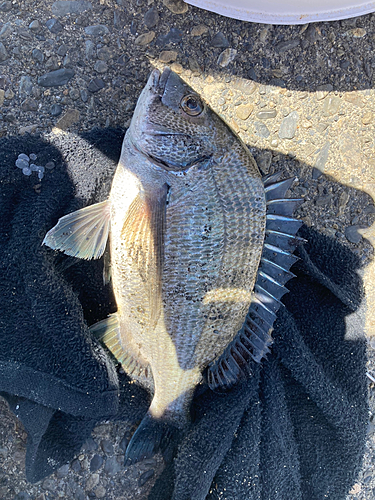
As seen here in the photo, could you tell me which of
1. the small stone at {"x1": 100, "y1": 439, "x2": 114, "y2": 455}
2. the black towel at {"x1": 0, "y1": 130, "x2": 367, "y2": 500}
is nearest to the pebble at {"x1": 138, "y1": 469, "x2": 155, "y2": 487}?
the black towel at {"x1": 0, "y1": 130, "x2": 367, "y2": 500}

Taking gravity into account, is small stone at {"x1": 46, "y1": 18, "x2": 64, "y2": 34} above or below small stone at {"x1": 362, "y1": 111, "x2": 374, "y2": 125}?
above

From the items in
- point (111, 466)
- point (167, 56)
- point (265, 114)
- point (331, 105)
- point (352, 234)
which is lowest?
point (111, 466)

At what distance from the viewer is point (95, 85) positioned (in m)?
2.19

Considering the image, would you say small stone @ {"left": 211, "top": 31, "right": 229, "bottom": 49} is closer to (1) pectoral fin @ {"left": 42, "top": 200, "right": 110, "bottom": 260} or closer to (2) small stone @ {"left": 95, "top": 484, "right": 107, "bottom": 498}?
(1) pectoral fin @ {"left": 42, "top": 200, "right": 110, "bottom": 260}

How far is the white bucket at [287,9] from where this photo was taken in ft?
→ 7.30

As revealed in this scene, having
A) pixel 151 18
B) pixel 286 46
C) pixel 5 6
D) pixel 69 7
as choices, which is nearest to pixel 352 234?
pixel 286 46

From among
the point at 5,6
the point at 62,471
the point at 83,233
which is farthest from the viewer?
the point at 62,471

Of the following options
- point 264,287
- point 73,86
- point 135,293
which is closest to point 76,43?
point 73,86

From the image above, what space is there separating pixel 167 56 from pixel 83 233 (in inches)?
47.4

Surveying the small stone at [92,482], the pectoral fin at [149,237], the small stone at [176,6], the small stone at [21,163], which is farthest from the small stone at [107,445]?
the small stone at [176,6]

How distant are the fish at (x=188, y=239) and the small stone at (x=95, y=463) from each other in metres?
0.84

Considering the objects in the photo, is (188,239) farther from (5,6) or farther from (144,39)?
(5,6)

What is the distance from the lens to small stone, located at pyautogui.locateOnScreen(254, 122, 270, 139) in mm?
2385

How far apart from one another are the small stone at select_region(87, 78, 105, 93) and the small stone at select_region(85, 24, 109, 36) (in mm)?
267
